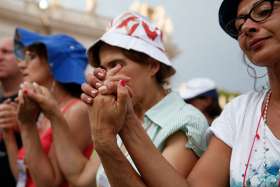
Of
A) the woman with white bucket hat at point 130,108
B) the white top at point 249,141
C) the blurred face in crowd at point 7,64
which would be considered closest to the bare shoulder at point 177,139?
the woman with white bucket hat at point 130,108

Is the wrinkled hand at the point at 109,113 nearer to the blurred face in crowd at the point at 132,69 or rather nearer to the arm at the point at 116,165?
the arm at the point at 116,165

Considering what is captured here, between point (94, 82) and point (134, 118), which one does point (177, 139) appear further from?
point (94, 82)

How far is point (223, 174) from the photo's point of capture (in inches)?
50.4

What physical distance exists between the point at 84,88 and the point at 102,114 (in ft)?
0.37

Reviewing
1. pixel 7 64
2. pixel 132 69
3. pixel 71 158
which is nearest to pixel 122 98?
pixel 132 69

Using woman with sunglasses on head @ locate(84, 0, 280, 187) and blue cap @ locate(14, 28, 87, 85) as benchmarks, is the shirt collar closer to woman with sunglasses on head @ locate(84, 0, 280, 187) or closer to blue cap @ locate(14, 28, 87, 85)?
woman with sunglasses on head @ locate(84, 0, 280, 187)

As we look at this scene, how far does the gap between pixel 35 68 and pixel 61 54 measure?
161mm

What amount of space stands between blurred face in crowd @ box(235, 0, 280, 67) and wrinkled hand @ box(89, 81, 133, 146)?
0.37 m

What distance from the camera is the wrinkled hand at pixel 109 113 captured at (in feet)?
3.81

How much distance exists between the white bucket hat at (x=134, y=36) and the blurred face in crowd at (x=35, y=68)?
0.56 meters

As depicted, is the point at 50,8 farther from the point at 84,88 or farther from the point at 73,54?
the point at 84,88

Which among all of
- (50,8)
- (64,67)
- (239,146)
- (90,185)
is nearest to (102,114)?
(239,146)

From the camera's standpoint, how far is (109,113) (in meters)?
1.16

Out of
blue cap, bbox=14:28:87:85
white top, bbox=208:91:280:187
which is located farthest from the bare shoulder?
blue cap, bbox=14:28:87:85
